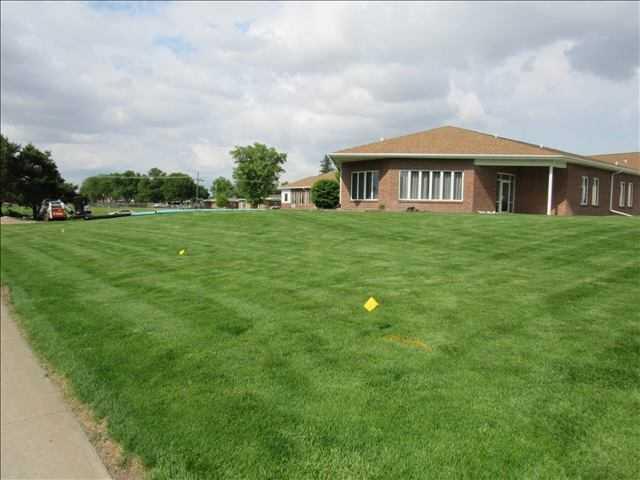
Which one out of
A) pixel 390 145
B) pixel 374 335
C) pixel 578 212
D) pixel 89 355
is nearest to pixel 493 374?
pixel 374 335

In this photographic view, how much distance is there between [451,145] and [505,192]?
4.07 meters

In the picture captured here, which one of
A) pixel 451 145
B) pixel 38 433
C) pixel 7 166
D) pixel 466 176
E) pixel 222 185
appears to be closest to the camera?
pixel 38 433

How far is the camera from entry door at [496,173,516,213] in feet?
81.6

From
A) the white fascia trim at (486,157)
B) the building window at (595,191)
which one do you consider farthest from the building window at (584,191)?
the white fascia trim at (486,157)

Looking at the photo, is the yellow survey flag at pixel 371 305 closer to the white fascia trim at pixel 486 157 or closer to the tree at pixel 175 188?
the white fascia trim at pixel 486 157

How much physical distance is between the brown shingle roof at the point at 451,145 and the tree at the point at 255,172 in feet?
147

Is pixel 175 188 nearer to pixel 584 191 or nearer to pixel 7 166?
pixel 7 166

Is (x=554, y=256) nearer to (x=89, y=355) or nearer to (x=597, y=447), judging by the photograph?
(x=597, y=447)

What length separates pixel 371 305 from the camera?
18.9 ft

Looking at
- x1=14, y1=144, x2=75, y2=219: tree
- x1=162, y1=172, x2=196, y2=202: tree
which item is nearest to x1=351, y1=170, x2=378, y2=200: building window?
x1=14, y1=144, x2=75, y2=219: tree

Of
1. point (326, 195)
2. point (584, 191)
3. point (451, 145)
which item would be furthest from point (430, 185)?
point (326, 195)

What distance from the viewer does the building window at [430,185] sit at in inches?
938

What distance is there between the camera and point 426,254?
30.4 feet

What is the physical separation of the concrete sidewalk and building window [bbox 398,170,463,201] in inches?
820
